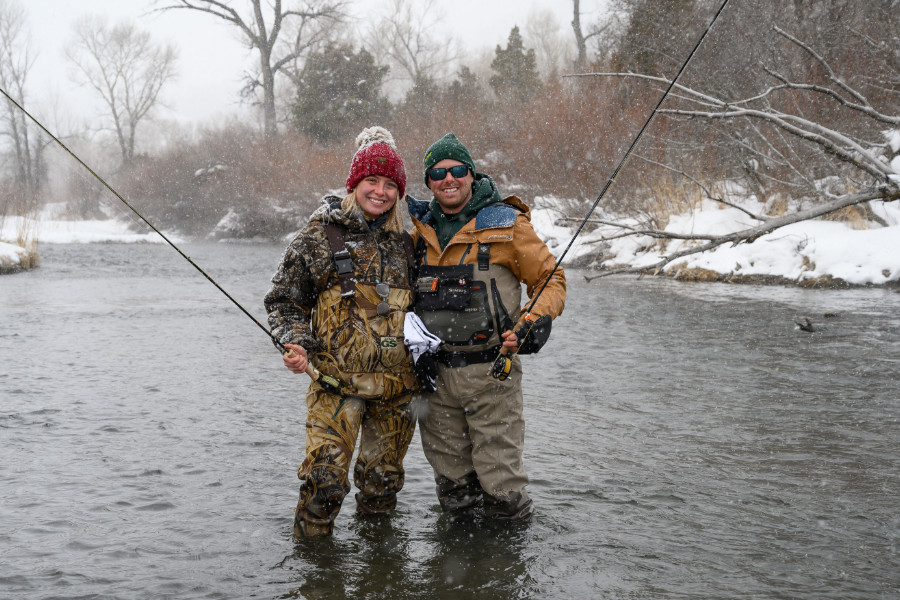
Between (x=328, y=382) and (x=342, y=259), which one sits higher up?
(x=342, y=259)

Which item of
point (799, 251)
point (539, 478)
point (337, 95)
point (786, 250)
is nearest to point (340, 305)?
point (539, 478)

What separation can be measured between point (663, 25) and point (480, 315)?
2028 centimetres

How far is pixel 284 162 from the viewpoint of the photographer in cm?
3231

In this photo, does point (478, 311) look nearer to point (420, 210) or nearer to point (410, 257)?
point (410, 257)

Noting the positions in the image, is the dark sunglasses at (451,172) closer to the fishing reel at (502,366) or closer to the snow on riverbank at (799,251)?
the fishing reel at (502,366)

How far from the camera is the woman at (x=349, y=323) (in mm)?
3371

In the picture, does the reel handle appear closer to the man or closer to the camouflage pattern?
the camouflage pattern

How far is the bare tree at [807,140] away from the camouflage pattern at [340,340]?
9.57 feet

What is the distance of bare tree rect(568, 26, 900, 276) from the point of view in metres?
6.81

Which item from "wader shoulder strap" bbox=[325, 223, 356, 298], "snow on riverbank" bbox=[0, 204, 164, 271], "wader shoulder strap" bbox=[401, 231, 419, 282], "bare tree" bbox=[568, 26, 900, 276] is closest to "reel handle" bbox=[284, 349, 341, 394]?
"wader shoulder strap" bbox=[325, 223, 356, 298]

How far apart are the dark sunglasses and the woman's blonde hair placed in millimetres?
169

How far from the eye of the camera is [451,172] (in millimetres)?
3521

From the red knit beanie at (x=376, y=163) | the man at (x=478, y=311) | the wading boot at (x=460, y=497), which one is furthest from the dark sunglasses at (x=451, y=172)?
the wading boot at (x=460, y=497)

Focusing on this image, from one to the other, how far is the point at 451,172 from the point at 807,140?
5842mm
